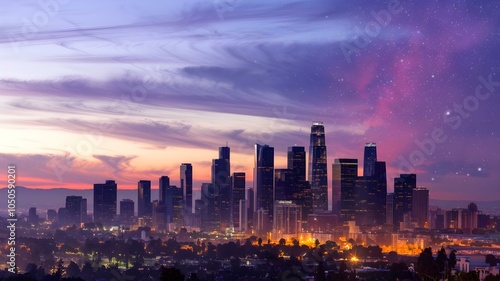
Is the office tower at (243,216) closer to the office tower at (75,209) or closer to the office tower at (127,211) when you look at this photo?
the office tower at (127,211)

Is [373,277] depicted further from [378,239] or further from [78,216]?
[78,216]

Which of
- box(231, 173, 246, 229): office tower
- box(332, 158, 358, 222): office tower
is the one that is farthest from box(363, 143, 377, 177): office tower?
box(231, 173, 246, 229): office tower

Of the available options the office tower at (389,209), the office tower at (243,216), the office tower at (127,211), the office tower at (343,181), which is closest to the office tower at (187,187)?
the office tower at (127,211)

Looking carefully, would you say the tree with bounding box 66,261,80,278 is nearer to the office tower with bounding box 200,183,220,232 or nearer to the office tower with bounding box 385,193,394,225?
the office tower with bounding box 385,193,394,225

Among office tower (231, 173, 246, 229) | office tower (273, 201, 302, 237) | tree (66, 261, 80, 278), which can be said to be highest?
office tower (231, 173, 246, 229)

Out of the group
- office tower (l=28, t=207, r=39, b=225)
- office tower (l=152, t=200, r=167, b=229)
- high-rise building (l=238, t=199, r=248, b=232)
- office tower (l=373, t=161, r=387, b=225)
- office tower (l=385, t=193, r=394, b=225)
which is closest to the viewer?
office tower (l=385, t=193, r=394, b=225)

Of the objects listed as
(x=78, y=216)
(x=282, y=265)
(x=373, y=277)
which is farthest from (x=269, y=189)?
(x=373, y=277)
